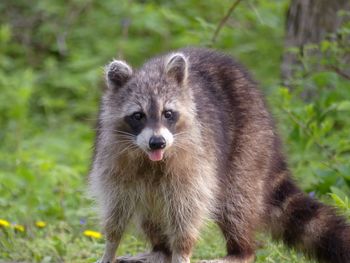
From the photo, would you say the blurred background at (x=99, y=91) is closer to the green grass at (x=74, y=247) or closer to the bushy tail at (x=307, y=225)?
the green grass at (x=74, y=247)

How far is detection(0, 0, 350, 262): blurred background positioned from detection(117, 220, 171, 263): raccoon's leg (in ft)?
0.70

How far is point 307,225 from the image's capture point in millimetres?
5242

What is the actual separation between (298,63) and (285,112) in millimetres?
1404

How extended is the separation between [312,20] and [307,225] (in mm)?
Result: 2709

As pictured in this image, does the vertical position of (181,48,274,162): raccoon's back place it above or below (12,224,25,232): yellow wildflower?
above

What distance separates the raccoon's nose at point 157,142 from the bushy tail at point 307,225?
4.00 feet

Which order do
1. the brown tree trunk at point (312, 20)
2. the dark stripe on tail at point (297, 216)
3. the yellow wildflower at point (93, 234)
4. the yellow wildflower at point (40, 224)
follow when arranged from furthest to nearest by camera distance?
the brown tree trunk at point (312, 20) < the yellow wildflower at point (40, 224) < the yellow wildflower at point (93, 234) < the dark stripe on tail at point (297, 216)

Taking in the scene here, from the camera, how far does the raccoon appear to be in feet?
15.5

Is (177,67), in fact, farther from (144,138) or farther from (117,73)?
(144,138)

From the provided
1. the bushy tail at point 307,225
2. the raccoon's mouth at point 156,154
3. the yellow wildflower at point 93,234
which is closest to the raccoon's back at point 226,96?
the bushy tail at point 307,225

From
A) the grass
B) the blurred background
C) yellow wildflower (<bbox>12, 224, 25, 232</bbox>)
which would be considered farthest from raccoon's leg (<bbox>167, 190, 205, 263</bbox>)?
yellow wildflower (<bbox>12, 224, 25, 232</bbox>)

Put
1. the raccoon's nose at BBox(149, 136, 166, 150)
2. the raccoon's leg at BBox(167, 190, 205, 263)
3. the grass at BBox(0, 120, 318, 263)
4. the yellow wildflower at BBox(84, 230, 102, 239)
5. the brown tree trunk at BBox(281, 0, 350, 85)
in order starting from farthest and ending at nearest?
the brown tree trunk at BBox(281, 0, 350, 85) → the yellow wildflower at BBox(84, 230, 102, 239) → the grass at BBox(0, 120, 318, 263) → the raccoon's leg at BBox(167, 190, 205, 263) → the raccoon's nose at BBox(149, 136, 166, 150)

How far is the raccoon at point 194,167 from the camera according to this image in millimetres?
4719

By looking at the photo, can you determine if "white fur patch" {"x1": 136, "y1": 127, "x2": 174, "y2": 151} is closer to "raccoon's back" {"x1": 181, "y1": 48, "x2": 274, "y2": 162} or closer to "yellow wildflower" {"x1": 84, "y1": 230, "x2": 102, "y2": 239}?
"raccoon's back" {"x1": 181, "y1": 48, "x2": 274, "y2": 162}
